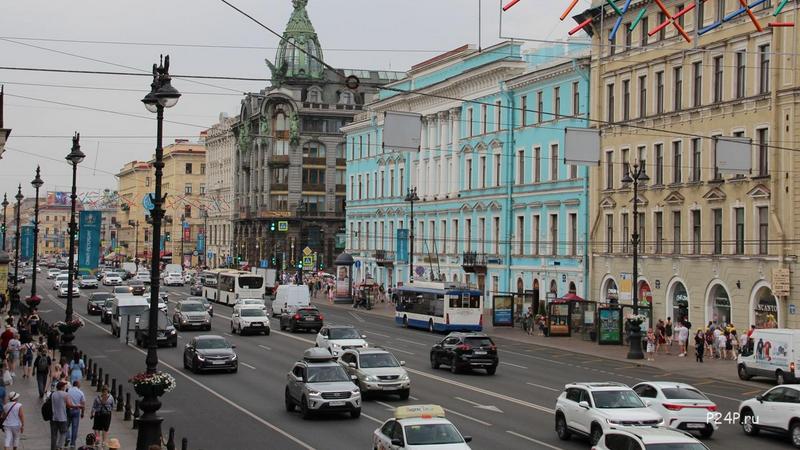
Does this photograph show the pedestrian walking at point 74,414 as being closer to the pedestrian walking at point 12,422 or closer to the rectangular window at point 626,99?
the pedestrian walking at point 12,422

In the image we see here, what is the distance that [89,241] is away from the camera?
203 feet

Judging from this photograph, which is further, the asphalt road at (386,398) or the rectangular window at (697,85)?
the rectangular window at (697,85)

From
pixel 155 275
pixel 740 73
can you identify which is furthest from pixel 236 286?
pixel 155 275

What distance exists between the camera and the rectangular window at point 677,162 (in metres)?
55.1

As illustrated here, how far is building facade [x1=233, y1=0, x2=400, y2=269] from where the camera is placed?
461ft

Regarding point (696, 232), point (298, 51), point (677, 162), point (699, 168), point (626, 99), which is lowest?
point (696, 232)

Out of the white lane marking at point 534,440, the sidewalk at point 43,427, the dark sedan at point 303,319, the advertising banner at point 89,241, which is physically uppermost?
the advertising banner at point 89,241

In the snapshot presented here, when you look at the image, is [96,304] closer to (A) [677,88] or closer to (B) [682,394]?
(A) [677,88]

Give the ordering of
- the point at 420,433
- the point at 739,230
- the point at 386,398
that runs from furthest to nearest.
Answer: the point at 739,230 → the point at 386,398 → the point at 420,433

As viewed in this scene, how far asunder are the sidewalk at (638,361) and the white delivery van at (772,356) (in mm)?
569

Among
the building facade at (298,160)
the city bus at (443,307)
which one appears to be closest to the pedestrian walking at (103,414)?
the city bus at (443,307)

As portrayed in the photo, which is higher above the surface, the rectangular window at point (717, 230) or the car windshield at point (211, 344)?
the rectangular window at point (717, 230)

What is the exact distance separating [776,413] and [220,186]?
498ft

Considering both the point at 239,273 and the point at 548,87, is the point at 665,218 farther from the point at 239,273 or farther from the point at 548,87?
the point at 239,273
